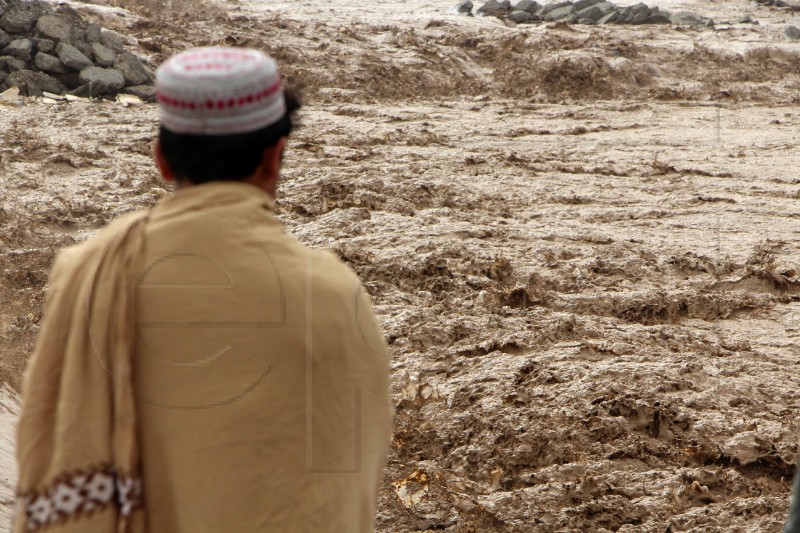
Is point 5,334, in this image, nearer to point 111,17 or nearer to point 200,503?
point 200,503

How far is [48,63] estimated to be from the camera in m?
9.80

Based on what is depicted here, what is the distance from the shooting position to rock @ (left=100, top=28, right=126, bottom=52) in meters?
10.4

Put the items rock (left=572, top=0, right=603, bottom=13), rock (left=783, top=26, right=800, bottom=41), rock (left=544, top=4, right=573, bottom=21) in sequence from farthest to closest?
rock (left=572, top=0, right=603, bottom=13)
rock (left=544, top=4, right=573, bottom=21)
rock (left=783, top=26, right=800, bottom=41)

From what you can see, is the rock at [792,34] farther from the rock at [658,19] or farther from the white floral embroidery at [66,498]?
the white floral embroidery at [66,498]

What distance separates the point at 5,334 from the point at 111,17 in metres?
8.09

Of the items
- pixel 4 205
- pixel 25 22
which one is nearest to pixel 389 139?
pixel 4 205

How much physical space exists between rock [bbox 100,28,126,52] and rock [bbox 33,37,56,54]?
1.95 ft

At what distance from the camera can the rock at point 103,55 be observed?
10062 millimetres

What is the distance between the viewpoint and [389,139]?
8656mm

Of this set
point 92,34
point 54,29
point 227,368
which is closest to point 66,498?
point 227,368

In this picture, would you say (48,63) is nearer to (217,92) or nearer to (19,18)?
(19,18)

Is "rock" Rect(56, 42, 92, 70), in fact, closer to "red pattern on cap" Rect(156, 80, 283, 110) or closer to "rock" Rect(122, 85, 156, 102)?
"rock" Rect(122, 85, 156, 102)


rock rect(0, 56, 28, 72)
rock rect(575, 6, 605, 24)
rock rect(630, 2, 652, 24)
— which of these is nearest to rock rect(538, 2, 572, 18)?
rock rect(575, 6, 605, 24)

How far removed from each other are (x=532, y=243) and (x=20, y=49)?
20.7ft
